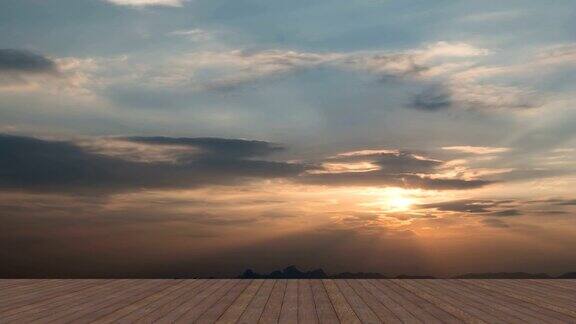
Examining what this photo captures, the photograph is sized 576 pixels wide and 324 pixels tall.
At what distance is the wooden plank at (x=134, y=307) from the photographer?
7256mm

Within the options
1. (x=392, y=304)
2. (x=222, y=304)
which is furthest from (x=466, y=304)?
(x=222, y=304)

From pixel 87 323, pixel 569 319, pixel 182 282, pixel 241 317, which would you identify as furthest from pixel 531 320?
pixel 182 282

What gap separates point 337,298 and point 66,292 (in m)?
4.27

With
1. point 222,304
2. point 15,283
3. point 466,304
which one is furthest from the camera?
point 15,283

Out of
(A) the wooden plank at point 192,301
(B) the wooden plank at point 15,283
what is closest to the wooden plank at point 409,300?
(A) the wooden plank at point 192,301

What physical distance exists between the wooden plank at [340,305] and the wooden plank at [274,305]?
689mm

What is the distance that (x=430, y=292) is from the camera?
33.7ft

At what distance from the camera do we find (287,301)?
28.8 ft

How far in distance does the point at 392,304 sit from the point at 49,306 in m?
4.37

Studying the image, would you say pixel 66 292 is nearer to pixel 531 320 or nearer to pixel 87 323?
pixel 87 323

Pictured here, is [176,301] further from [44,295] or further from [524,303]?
[524,303]

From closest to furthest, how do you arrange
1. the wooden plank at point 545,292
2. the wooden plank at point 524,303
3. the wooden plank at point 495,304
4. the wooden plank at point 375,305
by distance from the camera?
the wooden plank at point 375,305, the wooden plank at point 495,304, the wooden plank at point 524,303, the wooden plank at point 545,292

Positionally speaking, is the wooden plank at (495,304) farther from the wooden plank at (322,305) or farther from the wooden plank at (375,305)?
the wooden plank at (322,305)

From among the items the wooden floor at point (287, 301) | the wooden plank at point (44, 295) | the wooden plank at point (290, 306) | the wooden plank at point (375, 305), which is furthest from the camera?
the wooden plank at point (44, 295)
